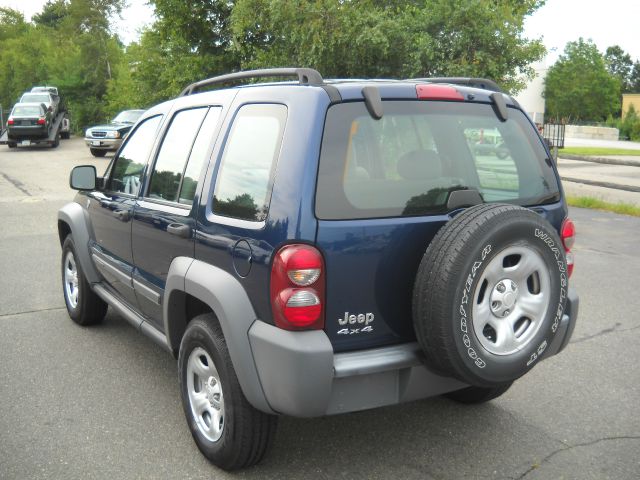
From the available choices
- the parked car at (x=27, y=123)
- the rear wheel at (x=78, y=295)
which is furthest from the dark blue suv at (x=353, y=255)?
the parked car at (x=27, y=123)

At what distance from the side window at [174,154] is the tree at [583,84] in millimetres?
73518

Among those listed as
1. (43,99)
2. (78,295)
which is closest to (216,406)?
(78,295)

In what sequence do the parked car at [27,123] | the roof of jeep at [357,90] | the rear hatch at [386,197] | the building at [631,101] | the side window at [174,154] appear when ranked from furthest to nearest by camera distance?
the building at [631,101]
the parked car at [27,123]
the side window at [174,154]
the roof of jeep at [357,90]
the rear hatch at [386,197]

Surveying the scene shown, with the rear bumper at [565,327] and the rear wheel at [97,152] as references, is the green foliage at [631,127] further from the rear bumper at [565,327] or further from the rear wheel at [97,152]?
the rear bumper at [565,327]

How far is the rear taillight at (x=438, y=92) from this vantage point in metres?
3.23

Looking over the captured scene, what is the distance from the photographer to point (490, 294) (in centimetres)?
298

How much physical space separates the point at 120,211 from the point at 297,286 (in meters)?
1.99

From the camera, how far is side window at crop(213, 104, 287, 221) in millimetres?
3041

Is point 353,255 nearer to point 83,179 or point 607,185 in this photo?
point 83,179

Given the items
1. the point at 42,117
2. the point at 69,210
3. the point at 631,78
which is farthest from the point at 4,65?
the point at 631,78

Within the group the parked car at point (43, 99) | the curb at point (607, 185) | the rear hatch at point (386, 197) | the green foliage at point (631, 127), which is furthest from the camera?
the green foliage at point (631, 127)

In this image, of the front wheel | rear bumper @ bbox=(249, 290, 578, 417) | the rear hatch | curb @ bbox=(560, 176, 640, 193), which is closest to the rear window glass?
the rear hatch

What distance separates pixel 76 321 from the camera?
5.57 m

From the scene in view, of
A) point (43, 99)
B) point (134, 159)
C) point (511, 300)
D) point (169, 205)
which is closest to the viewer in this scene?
point (511, 300)
